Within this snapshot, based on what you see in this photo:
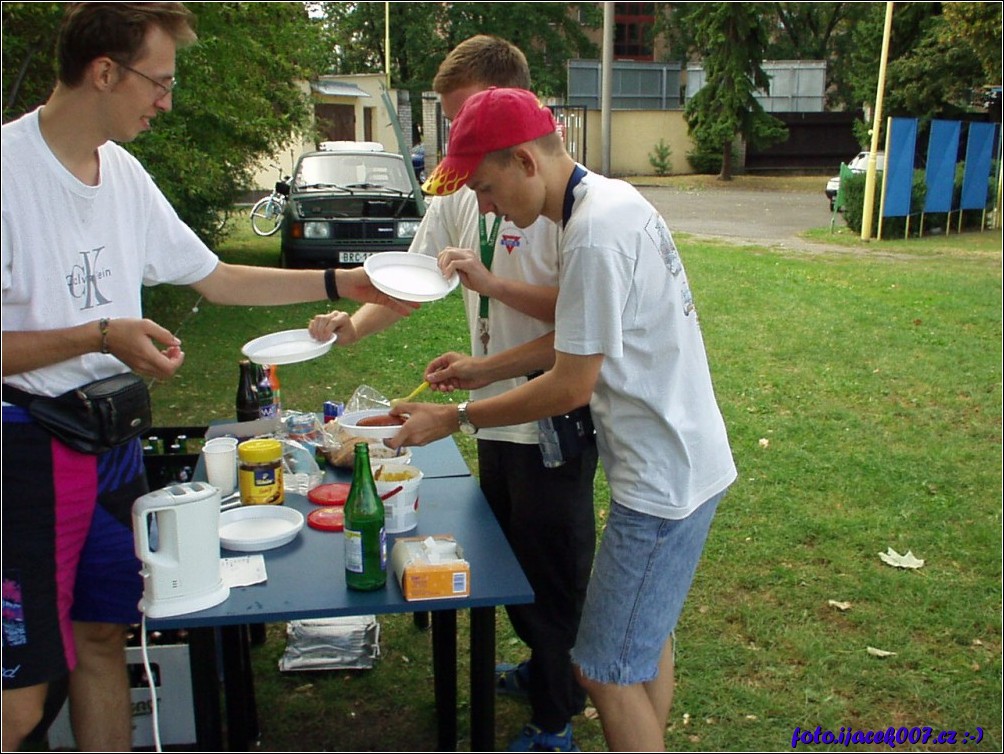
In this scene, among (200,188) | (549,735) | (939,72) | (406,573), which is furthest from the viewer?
(939,72)

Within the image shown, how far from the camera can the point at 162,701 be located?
2811 millimetres

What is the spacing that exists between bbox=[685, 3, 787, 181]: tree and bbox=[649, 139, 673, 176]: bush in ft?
5.49

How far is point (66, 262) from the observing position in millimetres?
1811

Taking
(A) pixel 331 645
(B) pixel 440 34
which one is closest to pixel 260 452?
(A) pixel 331 645

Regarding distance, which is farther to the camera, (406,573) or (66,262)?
(406,573)

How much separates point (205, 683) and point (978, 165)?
1827 centimetres

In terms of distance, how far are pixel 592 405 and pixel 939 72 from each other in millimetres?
23762

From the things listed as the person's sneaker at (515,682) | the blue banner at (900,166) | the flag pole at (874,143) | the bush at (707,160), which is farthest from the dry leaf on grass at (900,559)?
the bush at (707,160)

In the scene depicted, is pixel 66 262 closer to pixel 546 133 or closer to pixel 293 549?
pixel 293 549

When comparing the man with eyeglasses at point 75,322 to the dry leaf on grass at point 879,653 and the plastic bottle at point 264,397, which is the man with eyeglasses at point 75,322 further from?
the dry leaf on grass at point 879,653

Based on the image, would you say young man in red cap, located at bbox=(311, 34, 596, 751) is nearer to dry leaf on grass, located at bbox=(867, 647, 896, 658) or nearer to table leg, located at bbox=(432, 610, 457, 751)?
table leg, located at bbox=(432, 610, 457, 751)

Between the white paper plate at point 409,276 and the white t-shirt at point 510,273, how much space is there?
0.15 metres

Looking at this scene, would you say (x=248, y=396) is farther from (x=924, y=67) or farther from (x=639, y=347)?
(x=924, y=67)

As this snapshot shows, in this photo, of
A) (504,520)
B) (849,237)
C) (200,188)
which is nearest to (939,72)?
(849,237)
